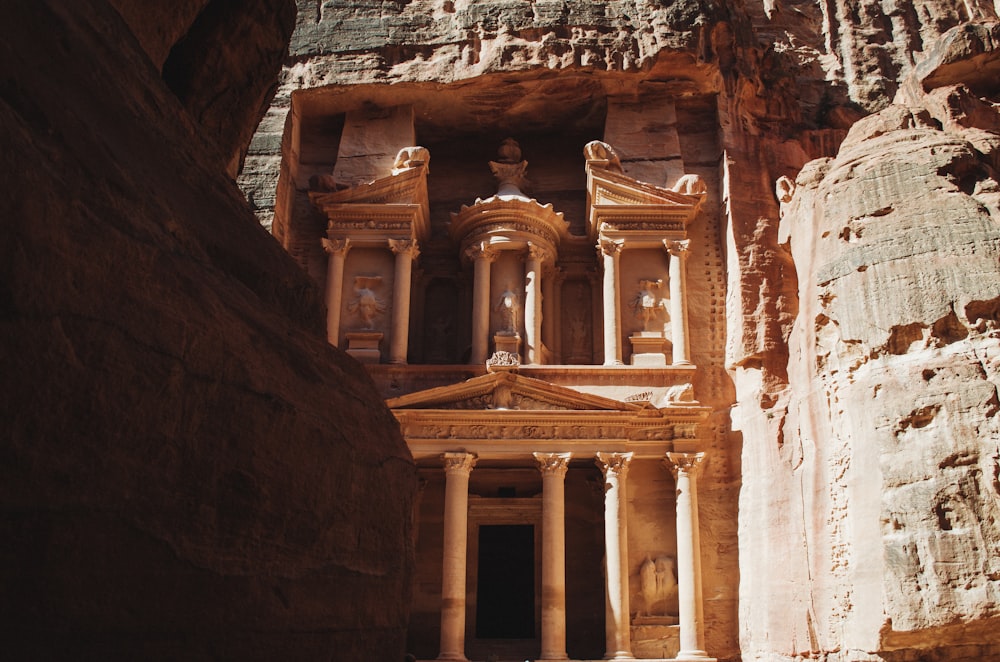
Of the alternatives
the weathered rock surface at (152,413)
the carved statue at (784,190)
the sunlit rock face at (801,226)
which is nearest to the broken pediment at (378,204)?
the sunlit rock face at (801,226)

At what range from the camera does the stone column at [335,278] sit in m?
19.1

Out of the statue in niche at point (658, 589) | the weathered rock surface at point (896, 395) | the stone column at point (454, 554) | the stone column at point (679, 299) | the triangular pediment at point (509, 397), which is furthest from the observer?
the stone column at point (679, 299)

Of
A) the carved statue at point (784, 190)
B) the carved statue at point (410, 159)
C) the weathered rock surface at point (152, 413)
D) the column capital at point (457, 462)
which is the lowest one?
the weathered rock surface at point (152, 413)

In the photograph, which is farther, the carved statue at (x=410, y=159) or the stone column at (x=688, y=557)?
the carved statue at (x=410, y=159)

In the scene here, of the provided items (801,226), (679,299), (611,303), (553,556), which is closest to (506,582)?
(553,556)

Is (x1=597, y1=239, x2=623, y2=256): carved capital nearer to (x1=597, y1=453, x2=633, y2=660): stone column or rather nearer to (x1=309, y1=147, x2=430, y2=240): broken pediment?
(x1=309, y1=147, x2=430, y2=240): broken pediment

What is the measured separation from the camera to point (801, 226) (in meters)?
13.7

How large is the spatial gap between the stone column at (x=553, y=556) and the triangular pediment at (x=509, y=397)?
959 millimetres

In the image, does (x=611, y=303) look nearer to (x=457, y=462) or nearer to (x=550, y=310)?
(x=550, y=310)

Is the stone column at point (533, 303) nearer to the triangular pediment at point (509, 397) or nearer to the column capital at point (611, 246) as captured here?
the column capital at point (611, 246)

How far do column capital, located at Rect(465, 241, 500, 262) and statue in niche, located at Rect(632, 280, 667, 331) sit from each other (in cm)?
297

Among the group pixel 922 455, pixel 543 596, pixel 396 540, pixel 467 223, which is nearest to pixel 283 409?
pixel 396 540

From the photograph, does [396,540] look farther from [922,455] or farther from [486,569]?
[486,569]

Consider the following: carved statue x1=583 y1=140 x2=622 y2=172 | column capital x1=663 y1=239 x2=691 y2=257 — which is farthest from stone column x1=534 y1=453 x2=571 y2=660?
carved statue x1=583 y1=140 x2=622 y2=172
